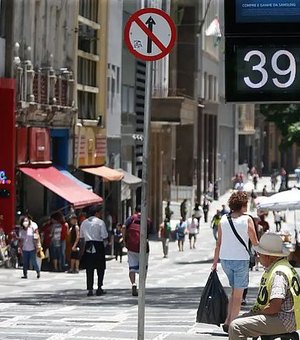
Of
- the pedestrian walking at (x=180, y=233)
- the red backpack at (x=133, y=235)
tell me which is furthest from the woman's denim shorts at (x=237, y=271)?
the pedestrian walking at (x=180, y=233)

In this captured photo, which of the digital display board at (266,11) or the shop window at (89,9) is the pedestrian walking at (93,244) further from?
the shop window at (89,9)

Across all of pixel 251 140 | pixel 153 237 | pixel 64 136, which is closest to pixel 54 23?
pixel 64 136

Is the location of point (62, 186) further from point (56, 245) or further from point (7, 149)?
point (56, 245)

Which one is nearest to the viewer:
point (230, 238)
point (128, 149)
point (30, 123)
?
point (230, 238)

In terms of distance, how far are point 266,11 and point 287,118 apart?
34002 mm

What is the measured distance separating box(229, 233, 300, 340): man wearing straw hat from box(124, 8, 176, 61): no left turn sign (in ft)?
7.74

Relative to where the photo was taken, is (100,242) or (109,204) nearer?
(100,242)

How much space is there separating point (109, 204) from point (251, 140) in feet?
206

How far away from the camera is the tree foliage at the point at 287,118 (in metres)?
43.2

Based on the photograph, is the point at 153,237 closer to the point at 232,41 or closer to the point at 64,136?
the point at 64,136

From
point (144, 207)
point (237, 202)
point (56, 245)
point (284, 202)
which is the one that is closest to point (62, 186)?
point (56, 245)

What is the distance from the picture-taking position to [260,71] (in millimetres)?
10234

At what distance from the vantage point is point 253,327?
29.4 feet

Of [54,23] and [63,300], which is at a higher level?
[54,23]
